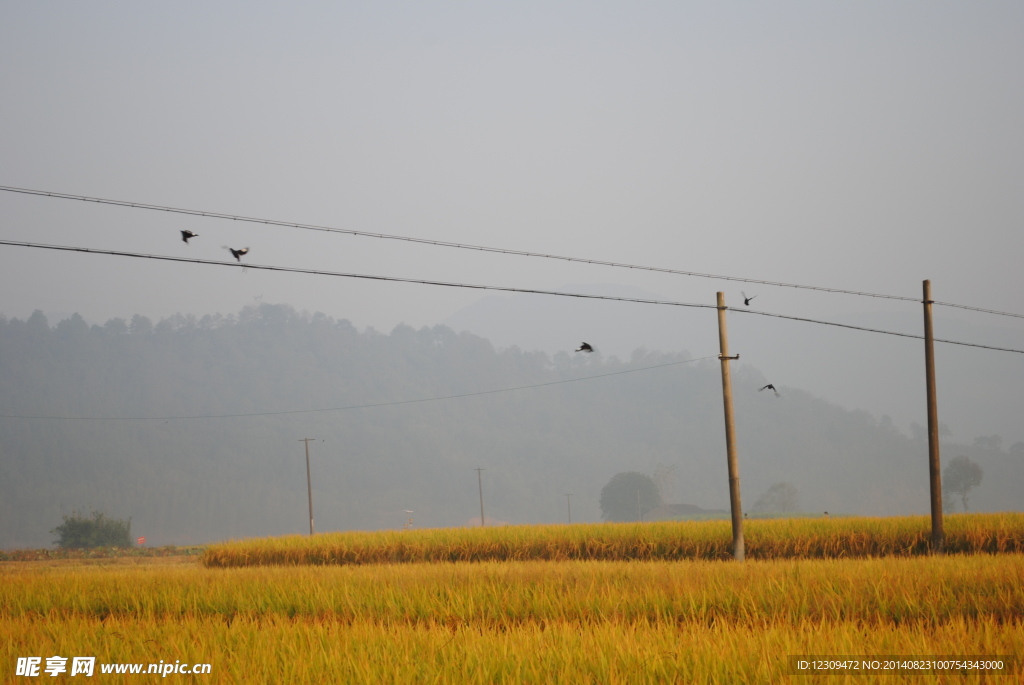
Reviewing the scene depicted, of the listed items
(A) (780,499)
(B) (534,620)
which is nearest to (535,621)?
(B) (534,620)

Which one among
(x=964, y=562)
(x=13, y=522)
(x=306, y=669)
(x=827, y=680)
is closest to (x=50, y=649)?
(x=306, y=669)

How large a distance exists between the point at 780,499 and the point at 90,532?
152293 millimetres

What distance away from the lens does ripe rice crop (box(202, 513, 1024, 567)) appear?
24.2 m

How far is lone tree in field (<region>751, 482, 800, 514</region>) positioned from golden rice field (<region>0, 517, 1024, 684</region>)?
605 feet

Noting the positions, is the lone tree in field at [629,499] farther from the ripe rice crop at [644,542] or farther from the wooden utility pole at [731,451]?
the wooden utility pole at [731,451]

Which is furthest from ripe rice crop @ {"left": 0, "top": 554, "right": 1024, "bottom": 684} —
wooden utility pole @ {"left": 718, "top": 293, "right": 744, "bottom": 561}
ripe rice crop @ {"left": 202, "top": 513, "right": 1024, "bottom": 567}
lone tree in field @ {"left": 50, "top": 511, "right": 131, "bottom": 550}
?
lone tree in field @ {"left": 50, "top": 511, "right": 131, "bottom": 550}

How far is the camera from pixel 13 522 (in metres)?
177

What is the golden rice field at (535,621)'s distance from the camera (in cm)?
885

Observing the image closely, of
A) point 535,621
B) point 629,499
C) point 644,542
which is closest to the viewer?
point 535,621

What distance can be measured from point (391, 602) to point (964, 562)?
11.1 meters

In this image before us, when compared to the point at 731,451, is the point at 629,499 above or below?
below

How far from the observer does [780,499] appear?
19250 cm

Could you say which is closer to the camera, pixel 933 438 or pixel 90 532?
pixel 933 438

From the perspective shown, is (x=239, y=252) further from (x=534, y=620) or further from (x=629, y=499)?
(x=629, y=499)
